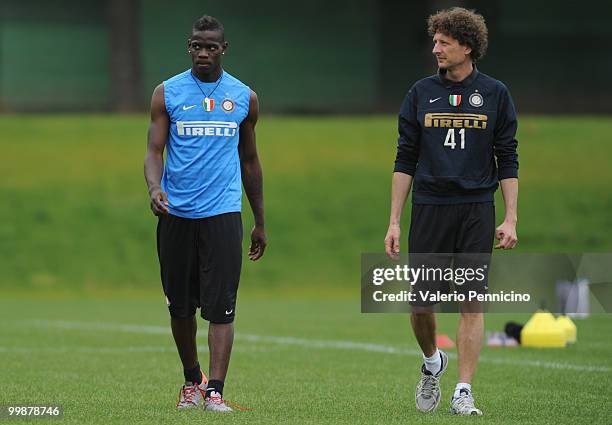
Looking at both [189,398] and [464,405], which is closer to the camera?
[464,405]

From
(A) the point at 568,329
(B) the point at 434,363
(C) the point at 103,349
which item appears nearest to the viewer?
(B) the point at 434,363

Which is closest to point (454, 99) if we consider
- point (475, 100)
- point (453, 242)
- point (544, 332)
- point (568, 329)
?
point (475, 100)

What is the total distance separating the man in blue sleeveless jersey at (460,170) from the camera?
8.43 meters

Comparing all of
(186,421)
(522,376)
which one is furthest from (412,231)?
(522,376)

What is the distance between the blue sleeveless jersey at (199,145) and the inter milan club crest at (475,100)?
1.43m

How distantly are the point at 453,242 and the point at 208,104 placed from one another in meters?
1.71

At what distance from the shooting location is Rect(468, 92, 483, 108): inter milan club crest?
845cm

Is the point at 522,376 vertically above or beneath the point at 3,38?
beneath

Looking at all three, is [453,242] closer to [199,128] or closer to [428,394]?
[428,394]

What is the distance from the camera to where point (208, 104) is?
850 cm

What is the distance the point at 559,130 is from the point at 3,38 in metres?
13.2

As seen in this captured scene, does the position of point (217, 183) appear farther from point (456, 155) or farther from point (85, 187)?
point (85, 187)

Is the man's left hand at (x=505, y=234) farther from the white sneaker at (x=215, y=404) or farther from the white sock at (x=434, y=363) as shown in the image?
the white sneaker at (x=215, y=404)

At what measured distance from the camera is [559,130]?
104ft
